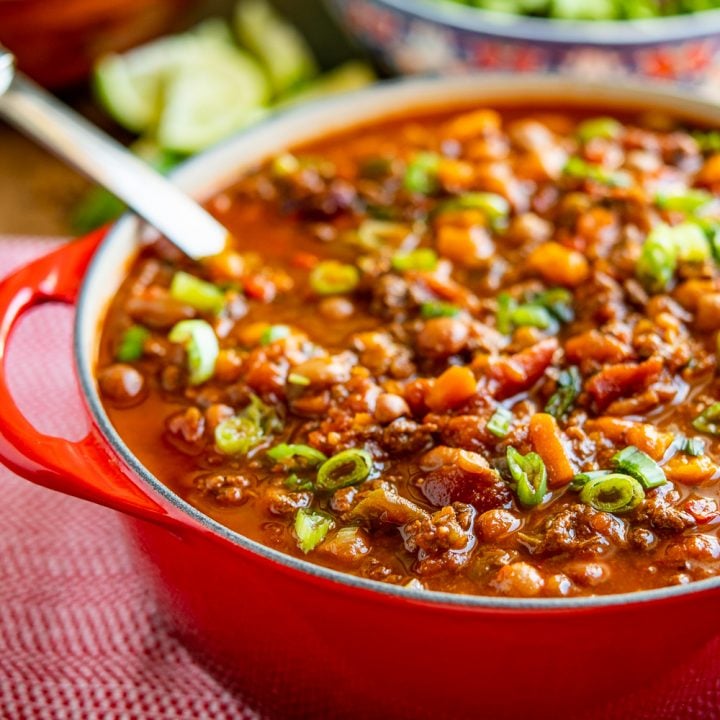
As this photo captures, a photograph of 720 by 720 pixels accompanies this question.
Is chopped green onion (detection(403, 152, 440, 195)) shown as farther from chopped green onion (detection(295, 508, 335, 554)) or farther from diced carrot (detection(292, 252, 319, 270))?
chopped green onion (detection(295, 508, 335, 554))

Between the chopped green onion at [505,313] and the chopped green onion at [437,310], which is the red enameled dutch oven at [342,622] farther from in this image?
the chopped green onion at [505,313]

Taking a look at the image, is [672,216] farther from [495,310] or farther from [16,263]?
[16,263]

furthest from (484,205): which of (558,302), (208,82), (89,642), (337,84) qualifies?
(208,82)

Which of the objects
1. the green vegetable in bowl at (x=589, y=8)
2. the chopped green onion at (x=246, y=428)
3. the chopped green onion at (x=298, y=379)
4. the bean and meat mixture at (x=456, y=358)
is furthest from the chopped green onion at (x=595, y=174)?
the green vegetable in bowl at (x=589, y=8)

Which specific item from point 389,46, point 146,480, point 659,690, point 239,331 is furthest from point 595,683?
point 389,46

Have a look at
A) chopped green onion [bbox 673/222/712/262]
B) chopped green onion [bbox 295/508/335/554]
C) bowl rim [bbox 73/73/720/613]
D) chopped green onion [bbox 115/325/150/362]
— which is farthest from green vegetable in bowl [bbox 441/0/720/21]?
chopped green onion [bbox 295/508/335/554]
